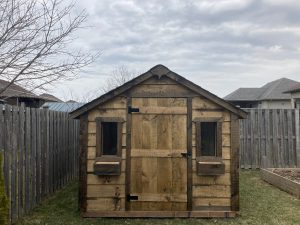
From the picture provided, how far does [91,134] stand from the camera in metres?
6.63

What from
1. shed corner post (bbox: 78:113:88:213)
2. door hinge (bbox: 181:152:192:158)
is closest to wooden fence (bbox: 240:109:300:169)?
door hinge (bbox: 181:152:192:158)

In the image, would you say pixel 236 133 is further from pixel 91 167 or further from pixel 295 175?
pixel 295 175

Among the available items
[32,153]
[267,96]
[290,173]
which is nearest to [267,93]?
[267,96]

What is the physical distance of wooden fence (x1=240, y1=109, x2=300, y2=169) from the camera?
39.8ft

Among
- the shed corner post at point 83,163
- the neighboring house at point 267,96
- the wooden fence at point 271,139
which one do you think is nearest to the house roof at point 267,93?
the neighboring house at point 267,96

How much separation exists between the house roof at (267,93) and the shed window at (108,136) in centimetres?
2529

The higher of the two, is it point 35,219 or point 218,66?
point 218,66

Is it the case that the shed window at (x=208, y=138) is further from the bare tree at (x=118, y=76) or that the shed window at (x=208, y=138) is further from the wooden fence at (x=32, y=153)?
the bare tree at (x=118, y=76)

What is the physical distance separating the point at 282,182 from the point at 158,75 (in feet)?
16.1

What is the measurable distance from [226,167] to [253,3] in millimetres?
5120

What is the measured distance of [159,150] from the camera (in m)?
6.66

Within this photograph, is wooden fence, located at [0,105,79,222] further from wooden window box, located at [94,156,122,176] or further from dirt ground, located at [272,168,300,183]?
dirt ground, located at [272,168,300,183]

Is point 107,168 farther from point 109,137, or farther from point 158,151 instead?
point 158,151

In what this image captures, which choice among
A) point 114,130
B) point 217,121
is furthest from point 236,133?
point 114,130
